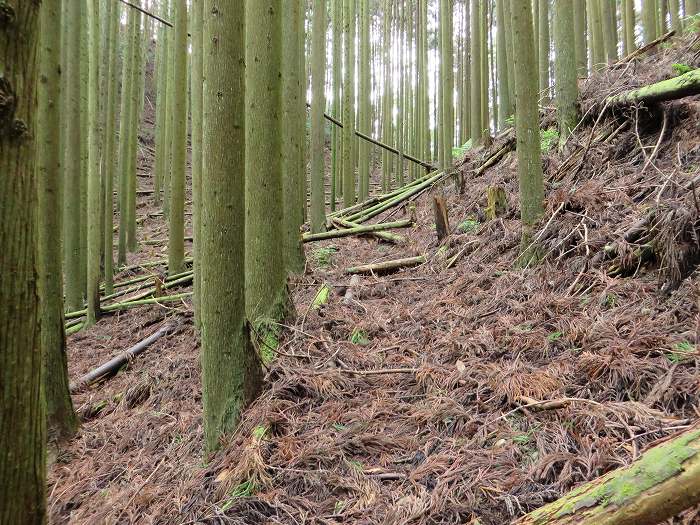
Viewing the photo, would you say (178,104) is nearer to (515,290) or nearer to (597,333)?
(515,290)

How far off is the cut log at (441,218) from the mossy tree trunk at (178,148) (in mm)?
3658

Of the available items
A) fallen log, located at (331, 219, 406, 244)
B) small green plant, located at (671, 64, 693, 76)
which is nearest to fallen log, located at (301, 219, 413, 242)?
fallen log, located at (331, 219, 406, 244)

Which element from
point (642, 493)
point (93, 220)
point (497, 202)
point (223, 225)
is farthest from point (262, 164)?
point (93, 220)

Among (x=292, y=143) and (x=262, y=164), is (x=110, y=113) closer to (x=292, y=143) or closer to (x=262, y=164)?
(x=292, y=143)

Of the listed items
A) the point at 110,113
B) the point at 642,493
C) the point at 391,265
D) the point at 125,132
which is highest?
the point at 110,113

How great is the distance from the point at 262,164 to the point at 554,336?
7.90 ft

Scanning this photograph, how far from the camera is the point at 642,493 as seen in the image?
133 centimetres

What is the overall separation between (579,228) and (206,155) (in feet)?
9.52

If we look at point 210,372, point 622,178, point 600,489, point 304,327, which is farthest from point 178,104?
point 600,489

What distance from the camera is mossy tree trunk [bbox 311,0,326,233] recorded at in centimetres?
717

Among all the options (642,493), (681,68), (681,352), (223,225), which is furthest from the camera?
(681,68)

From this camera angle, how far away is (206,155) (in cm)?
257

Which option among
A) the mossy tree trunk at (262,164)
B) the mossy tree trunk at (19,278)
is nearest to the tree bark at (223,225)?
the mossy tree trunk at (262,164)

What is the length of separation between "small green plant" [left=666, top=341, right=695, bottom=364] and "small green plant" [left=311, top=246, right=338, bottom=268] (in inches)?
167
